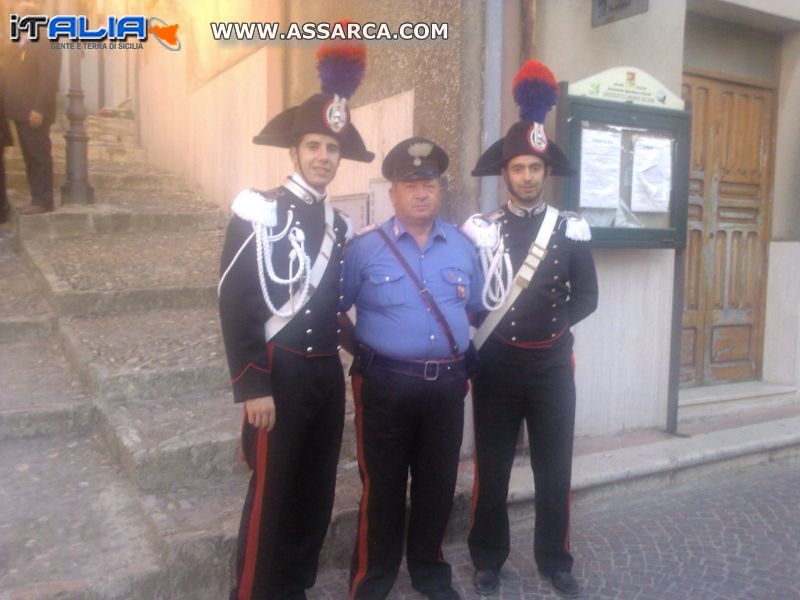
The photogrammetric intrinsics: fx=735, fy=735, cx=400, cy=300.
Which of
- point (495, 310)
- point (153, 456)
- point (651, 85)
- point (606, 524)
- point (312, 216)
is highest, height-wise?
point (651, 85)

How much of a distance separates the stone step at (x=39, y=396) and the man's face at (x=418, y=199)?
2.55m

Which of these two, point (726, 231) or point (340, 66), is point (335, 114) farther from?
point (726, 231)

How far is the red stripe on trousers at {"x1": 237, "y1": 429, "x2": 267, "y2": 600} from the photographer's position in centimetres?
305

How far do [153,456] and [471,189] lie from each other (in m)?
2.44

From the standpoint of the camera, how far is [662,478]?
16.0 feet

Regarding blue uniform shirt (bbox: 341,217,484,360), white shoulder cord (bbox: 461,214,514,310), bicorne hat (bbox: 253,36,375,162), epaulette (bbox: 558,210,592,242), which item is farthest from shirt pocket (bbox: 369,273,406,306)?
epaulette (bbox: 558,210,592,242)

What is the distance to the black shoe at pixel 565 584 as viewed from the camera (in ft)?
11.7

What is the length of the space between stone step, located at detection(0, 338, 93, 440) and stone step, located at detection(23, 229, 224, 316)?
1.77 feet

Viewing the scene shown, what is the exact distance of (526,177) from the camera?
357 centimetres

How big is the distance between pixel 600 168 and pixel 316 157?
2409mm

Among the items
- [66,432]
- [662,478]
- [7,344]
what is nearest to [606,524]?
[662,478]

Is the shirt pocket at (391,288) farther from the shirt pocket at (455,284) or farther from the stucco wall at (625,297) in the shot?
the stucco wall at (625,297)

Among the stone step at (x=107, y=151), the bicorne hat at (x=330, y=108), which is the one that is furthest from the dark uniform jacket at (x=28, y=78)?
the bicorne hat at (x=330, y=108)

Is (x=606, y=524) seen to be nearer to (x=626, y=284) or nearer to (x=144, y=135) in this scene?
(x=626, y=284)
